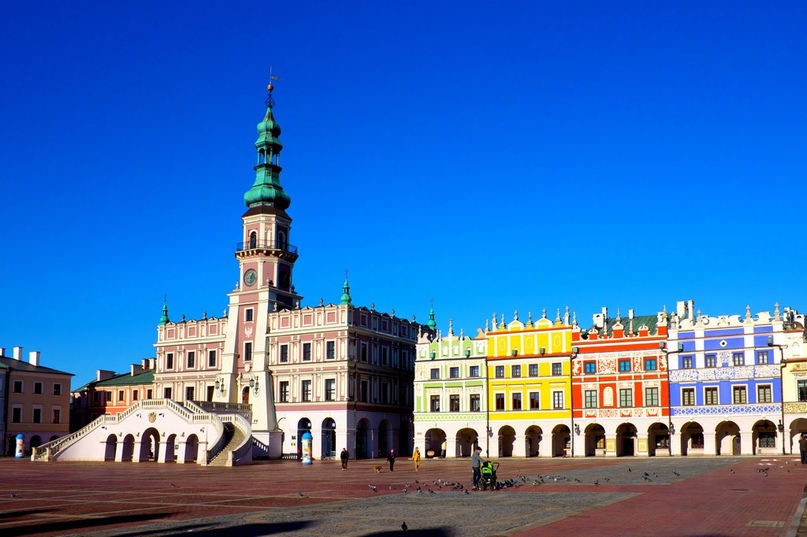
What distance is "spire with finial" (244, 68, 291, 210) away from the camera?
8425cm

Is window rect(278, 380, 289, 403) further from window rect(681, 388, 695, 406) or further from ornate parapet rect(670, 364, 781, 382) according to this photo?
window rect(681, 388, 695, 406)

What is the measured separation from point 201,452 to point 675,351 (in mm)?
36863

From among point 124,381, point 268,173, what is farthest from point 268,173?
point 124,381

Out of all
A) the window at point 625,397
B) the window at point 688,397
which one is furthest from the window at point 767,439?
the window at point 625,397

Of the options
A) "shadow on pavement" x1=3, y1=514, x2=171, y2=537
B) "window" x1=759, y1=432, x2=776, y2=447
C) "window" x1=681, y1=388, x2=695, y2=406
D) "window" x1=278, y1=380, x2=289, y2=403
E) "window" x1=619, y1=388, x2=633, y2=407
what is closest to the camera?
"shadow on pavement" x1=3, y1=514, x2=171, y2=537

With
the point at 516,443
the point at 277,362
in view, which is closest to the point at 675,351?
the point at 516,443

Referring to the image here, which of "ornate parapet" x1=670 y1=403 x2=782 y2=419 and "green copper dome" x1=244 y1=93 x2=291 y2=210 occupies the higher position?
"green copper dome" x1=244 y1=93 x2=291 y2=210

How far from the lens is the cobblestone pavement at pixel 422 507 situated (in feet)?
64.4

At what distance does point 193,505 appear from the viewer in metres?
26.7

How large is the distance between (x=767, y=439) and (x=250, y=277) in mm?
46410

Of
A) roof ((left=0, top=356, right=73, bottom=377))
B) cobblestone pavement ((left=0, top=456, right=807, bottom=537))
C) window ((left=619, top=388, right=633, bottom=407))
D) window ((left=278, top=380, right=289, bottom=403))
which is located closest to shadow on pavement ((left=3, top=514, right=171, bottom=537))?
cobblestone pavement ((left=0, top=456, right=807, bottom=537))

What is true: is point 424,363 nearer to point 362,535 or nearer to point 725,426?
point 725,426

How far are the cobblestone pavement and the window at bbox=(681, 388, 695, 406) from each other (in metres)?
31.1

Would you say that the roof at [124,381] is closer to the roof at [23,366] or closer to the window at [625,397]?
the roof at [23,366]
